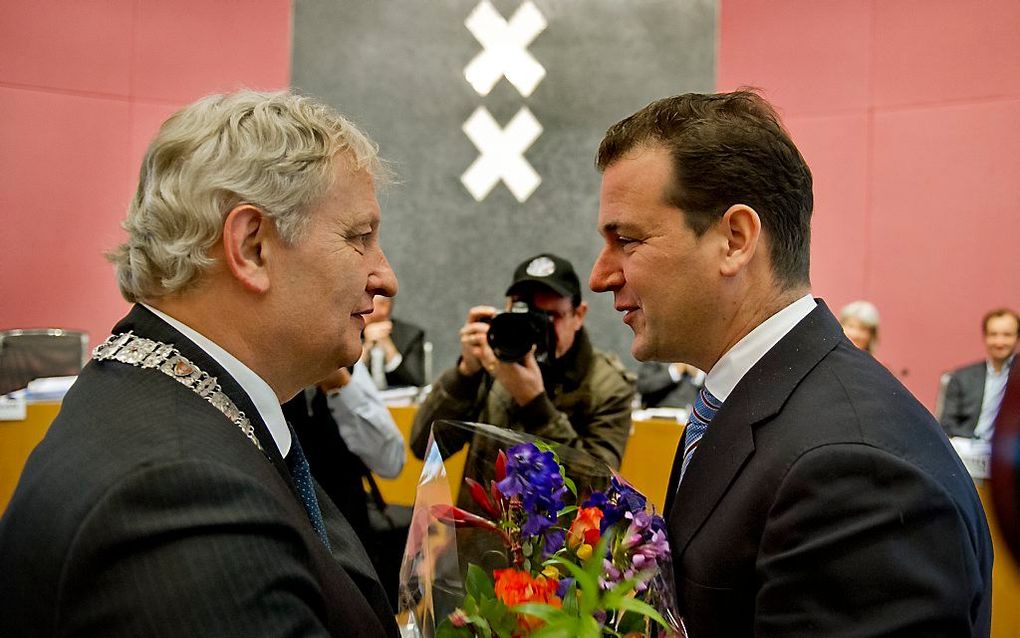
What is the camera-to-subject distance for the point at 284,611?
0.88m

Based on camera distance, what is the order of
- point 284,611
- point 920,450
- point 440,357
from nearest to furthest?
point 284,611, point 920,450, point 440,357

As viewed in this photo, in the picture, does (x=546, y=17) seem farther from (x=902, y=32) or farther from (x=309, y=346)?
(x=309, y=346)

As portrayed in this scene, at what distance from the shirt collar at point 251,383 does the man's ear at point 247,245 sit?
9 centimetres

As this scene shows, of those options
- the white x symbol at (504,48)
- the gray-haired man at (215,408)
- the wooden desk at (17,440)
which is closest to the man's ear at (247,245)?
the gray-haired man at (215,408)

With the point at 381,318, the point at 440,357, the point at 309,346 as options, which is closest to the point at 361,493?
the point at 309,346

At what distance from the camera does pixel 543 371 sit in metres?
2.58

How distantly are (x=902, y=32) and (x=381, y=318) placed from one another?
4430 millimetres

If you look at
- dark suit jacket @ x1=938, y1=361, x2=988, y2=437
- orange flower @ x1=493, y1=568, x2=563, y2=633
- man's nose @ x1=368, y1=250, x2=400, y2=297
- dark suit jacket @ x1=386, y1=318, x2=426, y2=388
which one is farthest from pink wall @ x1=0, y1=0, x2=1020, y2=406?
orange flower @ x1=493, y1=568, x2=563, y2=633

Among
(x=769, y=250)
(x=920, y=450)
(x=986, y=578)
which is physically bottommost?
(x=986, y=578)

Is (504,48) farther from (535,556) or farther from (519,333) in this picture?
(535,556)

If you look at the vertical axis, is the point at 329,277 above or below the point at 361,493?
above

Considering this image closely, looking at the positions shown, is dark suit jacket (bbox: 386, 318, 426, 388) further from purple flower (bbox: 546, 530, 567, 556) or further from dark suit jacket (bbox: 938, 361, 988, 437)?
purple flower (bbox: 546, 530, 567, 556)

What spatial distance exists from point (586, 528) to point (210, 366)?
1.58 ft

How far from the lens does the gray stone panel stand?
7.96 metres
